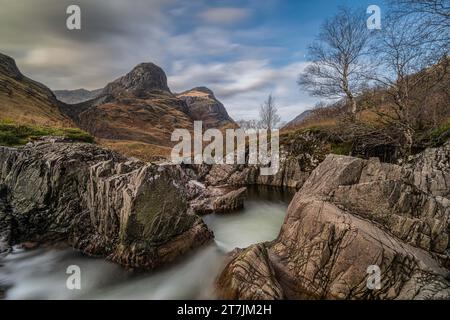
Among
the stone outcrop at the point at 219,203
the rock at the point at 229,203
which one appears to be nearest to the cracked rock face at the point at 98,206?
the stone outcrop at the point at 219,203

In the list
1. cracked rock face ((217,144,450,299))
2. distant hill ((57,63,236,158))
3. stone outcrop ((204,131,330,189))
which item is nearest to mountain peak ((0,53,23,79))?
distant hill ((57,63,236,158))

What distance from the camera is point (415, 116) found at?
1461cm

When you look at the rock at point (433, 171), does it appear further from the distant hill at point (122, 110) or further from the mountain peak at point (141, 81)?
the mountain peak at point (141, 81)

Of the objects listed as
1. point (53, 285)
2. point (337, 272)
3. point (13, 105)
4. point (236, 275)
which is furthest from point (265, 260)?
Answer: point (13, 105)

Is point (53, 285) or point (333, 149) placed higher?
point (333, 149)

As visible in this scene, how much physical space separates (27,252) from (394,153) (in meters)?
24.6

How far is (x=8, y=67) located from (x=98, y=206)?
108m

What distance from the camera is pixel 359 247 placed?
6820mm

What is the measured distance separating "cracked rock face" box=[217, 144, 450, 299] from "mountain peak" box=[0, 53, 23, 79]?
106721 mm

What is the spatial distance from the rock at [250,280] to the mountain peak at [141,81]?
160491 mm

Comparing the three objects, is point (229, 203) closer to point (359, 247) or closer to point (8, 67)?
point (359, 247)

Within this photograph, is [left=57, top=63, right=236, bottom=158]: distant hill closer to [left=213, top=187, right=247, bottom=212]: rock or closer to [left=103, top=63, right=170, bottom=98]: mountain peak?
[left=103, top=63, right=170, bottom=98]: mountain peak
